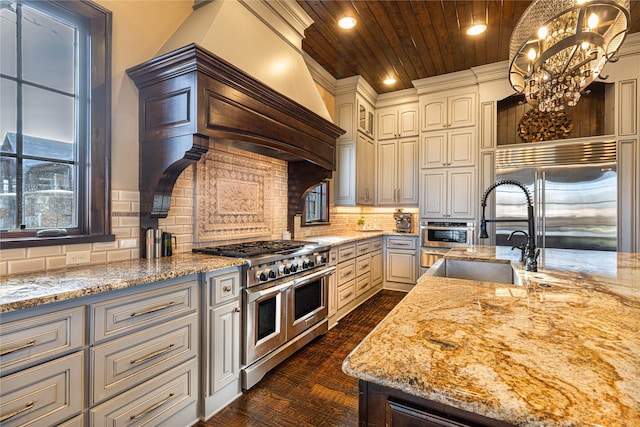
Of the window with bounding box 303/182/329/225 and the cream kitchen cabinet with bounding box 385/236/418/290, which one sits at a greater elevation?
the window with bounding box 303/182/329/225

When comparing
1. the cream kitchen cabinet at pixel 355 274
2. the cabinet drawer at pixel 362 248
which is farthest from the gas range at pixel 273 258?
the cabinet drawer at pixel 362 248

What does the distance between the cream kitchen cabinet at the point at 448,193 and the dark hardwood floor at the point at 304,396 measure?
242 cm

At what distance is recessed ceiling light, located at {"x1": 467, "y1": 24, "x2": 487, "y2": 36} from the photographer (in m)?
3.03

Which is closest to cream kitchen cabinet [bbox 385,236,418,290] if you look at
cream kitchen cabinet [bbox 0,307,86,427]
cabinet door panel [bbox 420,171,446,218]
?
cabinet door panel [bbox 420,171,446,218]

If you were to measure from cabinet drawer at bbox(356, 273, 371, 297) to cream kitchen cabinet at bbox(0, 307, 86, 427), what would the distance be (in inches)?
121

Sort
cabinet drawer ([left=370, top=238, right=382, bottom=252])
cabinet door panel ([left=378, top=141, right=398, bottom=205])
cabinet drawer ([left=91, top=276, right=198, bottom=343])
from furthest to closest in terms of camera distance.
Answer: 1. cabinet door panel ([left=378, top=141, right=398, bottom=205])
2. cabinet drawer ([left=370, top=238, right=382, bottom=252])
3. cabinet drawer ([left=91, top=276, right=198, bottom=343])

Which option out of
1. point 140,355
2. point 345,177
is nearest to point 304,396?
point 140,355

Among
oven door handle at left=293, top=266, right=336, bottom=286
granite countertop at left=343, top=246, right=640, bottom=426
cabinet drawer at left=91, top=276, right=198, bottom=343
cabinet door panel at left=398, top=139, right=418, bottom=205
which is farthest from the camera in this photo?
cabinet door panel at left=398, top=139, right=418, bottom=205

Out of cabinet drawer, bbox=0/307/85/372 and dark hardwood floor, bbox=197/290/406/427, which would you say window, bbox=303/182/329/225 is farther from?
cabinet drawer, bbox=0/307/85/372

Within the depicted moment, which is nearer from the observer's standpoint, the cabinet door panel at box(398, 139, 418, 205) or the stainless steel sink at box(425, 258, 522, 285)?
the stainless steel sink at box(425, 258, 522, 285)

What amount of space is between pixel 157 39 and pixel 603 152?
461cm

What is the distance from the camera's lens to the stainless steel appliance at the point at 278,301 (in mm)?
2088

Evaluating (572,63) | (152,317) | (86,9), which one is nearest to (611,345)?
(152,317)

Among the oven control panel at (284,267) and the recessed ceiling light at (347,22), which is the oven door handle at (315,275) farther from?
the recessed ceiling light at (347,22)
